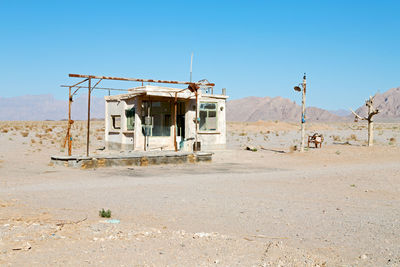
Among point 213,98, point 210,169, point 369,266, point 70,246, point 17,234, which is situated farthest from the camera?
point 213,98

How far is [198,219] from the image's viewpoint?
7352 millimetres

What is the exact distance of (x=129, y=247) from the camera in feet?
17.9

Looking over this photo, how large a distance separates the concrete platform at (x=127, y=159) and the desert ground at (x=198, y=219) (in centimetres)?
87

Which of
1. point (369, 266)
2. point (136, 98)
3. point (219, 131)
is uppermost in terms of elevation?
point (136, 98)

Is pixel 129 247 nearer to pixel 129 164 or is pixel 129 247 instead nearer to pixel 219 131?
pixel 129 164

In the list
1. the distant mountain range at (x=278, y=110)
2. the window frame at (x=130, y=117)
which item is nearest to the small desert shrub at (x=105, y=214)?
the window frame at (x=130, y=117)

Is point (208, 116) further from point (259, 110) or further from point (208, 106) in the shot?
point (259, 110)

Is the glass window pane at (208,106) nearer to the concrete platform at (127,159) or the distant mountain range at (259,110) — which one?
the concrete platform at (127,159)

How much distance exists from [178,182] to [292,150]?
43.1 feet

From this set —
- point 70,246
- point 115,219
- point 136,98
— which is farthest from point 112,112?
point 70,246

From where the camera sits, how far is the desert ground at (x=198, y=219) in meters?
5.17

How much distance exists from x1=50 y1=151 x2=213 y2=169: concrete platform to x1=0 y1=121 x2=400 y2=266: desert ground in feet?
2.87

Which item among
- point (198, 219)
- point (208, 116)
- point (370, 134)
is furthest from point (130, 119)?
point (198, 219)

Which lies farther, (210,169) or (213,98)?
(213,98)
